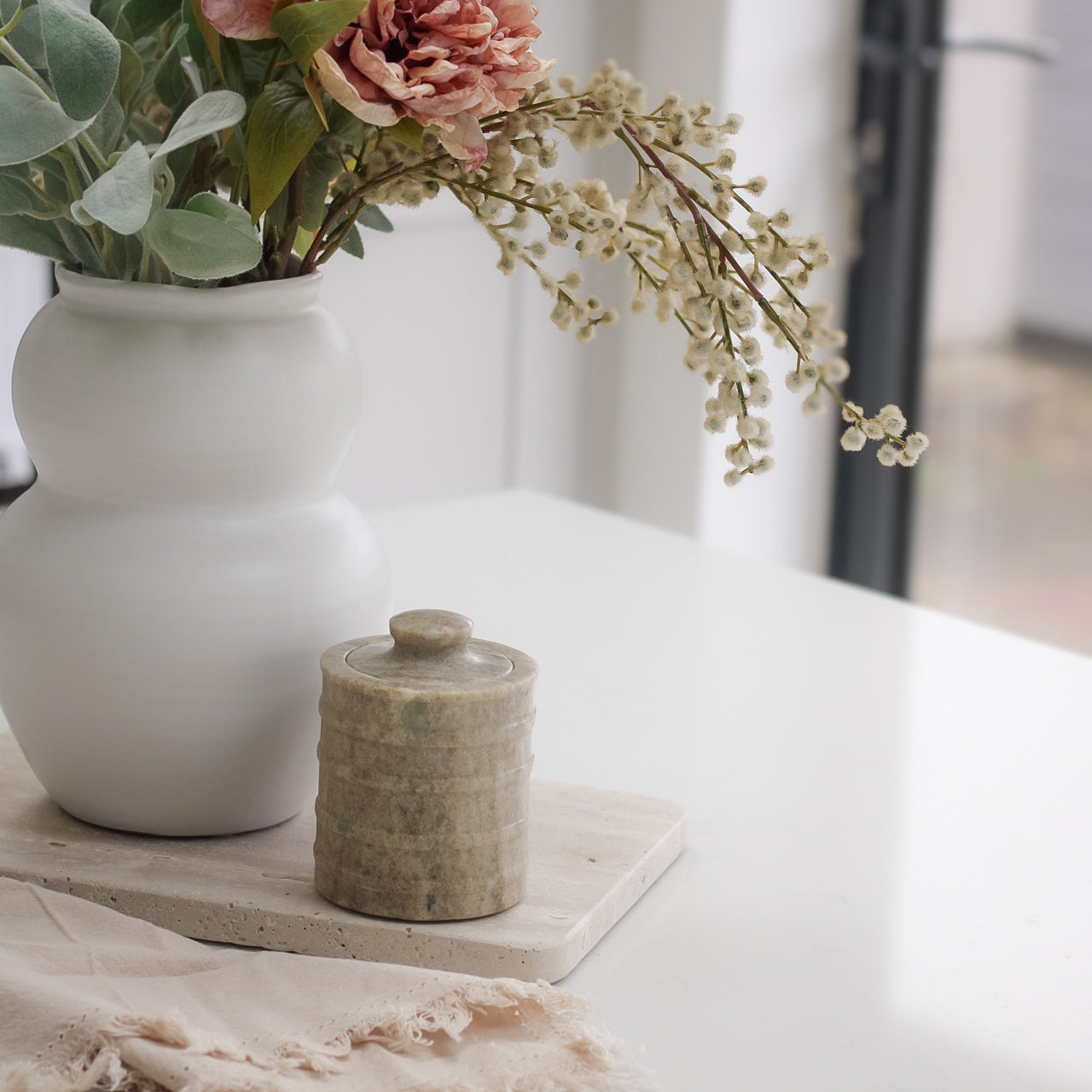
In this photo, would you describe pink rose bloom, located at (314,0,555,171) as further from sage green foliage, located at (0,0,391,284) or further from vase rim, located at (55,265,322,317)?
vase rim, located at (55,265,322,317)

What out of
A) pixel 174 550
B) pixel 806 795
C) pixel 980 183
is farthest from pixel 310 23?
pixel 980 183

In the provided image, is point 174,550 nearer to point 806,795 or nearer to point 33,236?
point 33,236

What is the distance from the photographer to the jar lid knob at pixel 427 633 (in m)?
0.68

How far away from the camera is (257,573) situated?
0.72 meters

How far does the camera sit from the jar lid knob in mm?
681

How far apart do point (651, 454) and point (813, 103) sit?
0.66 m

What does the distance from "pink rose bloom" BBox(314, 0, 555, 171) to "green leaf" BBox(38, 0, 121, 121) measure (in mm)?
82

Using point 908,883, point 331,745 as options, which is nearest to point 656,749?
point 908,883

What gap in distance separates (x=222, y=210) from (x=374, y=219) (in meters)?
0.18

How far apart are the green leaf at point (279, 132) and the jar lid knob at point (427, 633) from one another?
0.19 meters

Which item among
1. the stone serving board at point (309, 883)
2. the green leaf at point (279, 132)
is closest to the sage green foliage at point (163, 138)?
the green leaf at point (279, 132)

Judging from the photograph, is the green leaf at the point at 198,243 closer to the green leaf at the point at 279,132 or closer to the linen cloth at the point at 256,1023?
the green leaf at the point at 279,132

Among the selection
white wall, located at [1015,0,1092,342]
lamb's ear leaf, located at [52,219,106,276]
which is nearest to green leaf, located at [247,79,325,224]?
lamb's ear leaf, located at [52,219,106,276]

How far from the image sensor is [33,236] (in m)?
0.72
